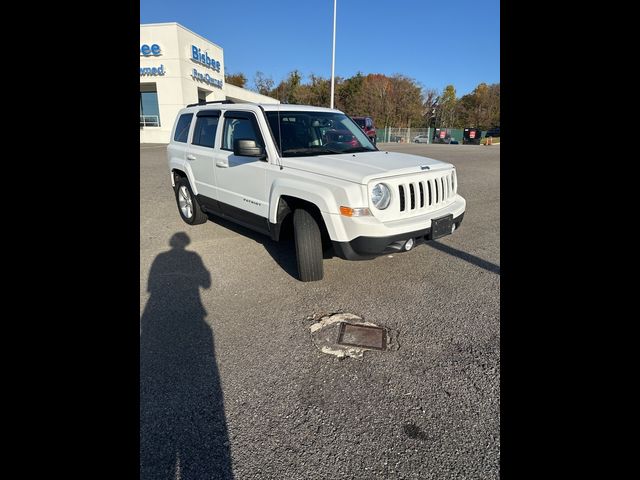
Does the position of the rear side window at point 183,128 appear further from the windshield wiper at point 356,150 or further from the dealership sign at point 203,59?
the dealership sign at point 203,59

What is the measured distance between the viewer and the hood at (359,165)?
11.5ft

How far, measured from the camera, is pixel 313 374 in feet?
8.77

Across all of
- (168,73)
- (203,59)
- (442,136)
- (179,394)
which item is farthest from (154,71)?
(442,136)

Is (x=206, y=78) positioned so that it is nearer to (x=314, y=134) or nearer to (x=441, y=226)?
(x=314, y=134)

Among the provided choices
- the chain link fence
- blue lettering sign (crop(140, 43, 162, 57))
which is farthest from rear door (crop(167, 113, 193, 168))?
the chain link fence

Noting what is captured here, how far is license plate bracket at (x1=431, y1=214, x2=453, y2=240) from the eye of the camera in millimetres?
3760

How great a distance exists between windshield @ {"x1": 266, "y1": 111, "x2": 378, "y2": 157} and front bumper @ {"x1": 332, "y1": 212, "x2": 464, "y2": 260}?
1.43m

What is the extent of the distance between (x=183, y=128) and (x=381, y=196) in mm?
4374

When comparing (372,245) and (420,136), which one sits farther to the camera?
(420,136)

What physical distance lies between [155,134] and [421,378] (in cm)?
3528

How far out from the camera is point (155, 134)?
108 ft

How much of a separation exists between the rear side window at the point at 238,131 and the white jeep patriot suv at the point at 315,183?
0.01 meters
